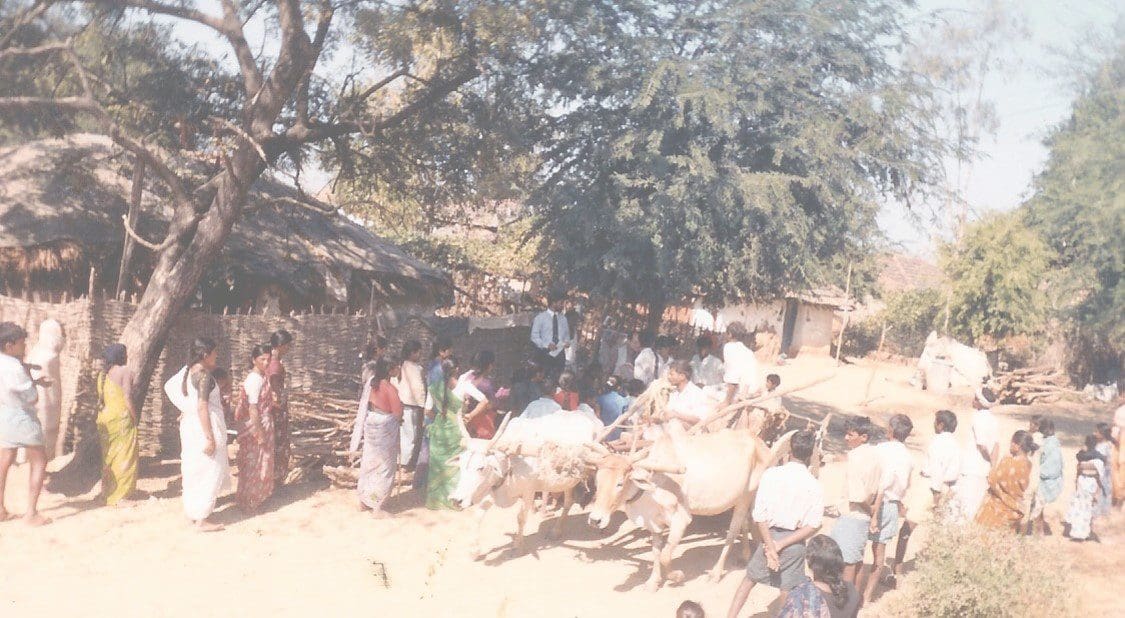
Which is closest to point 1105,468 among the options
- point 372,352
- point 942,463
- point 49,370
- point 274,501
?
point 942,463

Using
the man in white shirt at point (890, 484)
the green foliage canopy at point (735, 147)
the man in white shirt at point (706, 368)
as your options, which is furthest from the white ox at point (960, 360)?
the man in white shirt at point (890, 484)

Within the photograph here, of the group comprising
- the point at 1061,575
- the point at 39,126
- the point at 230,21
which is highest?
the point at 230,21

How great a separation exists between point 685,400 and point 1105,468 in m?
5.70

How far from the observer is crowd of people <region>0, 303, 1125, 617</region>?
285 inches

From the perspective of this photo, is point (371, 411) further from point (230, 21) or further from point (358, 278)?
point (358, 278)

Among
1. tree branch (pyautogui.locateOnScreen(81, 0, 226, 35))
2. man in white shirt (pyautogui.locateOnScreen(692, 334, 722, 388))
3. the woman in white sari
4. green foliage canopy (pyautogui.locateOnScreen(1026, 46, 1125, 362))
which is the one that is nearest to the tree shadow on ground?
the woman in white sari

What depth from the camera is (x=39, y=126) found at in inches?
520

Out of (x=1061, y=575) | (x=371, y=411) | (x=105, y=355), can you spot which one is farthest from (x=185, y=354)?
(x=1061, y=575)

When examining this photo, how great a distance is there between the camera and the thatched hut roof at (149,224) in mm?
13461

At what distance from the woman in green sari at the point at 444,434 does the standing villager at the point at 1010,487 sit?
5.24 metres

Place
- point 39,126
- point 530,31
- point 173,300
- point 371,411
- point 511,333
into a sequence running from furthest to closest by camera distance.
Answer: point 511,333, point 39,126, point 530,31, point 173,300, point 371,411

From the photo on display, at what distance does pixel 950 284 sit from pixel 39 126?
24.5 meters

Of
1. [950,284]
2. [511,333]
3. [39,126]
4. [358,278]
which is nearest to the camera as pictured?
[39,126]

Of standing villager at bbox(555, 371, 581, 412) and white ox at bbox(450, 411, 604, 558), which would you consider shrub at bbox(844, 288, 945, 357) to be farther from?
white ox at bbox(450, 411, 604, 558)
